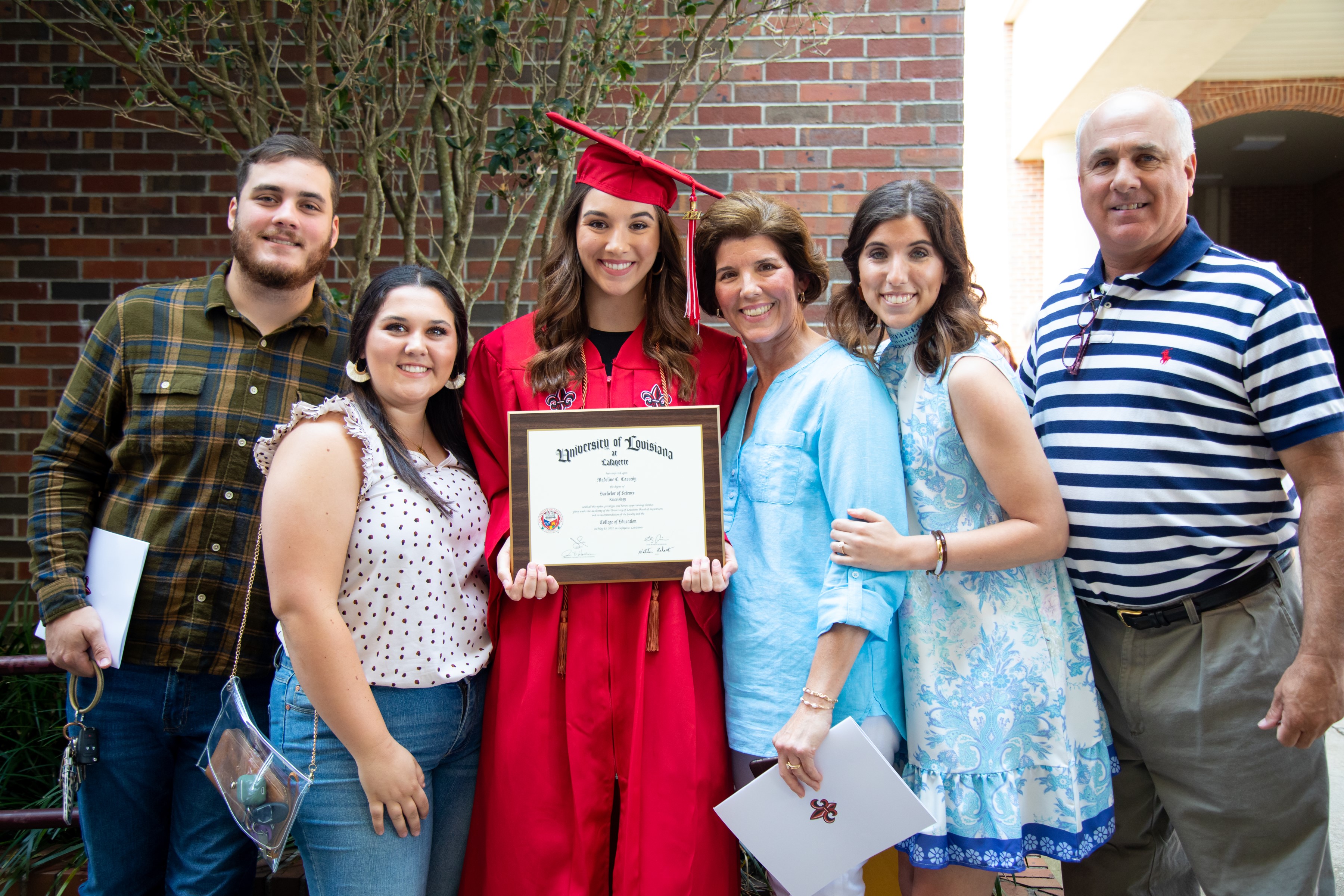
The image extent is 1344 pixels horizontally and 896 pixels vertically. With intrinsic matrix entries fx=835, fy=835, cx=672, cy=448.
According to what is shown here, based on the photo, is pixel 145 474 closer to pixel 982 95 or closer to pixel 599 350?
pixel 599 350

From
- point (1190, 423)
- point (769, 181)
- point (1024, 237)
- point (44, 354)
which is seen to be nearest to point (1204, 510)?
point (1190, 423)

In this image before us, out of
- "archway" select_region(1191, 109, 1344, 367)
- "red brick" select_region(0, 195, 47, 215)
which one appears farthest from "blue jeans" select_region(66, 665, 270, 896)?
"archway" select_region(1191, 109, 1344, 367)

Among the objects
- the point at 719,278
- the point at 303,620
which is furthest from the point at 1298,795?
the point at 303,620

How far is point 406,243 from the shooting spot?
3078mm

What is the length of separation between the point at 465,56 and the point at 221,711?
264cm

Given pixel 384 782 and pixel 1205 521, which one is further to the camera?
pixel 1205 521

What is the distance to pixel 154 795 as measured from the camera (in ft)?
7.29

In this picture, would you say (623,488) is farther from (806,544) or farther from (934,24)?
(934,24)

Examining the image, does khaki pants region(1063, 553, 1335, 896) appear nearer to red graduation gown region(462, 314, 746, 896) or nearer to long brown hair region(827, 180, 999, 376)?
long brown hair region(827, 180, 999, 376)

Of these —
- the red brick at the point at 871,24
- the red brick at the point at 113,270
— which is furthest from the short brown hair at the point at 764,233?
the red brick at the point at 113,270

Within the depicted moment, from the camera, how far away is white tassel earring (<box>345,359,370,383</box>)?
2.02 metres

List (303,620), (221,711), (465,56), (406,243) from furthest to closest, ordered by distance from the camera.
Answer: (465,56)
(406,243)
(221,711)
(303,620)

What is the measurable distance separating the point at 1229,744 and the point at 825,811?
999mm

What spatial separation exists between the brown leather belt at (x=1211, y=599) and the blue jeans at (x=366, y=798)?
1.69 m
